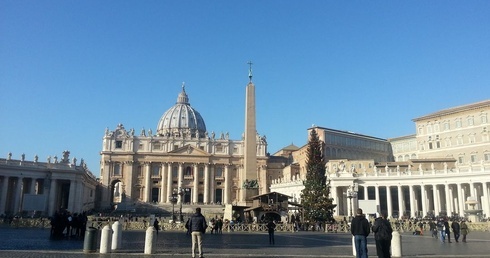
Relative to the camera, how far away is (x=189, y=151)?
8238cm

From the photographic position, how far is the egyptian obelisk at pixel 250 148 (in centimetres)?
3422

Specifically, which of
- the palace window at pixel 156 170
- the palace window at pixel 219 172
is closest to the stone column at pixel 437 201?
the palace window at pixel 219 172

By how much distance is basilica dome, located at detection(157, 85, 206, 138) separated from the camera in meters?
111

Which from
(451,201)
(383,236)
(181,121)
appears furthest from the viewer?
(181,121)

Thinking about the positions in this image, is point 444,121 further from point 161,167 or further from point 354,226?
point 354,226

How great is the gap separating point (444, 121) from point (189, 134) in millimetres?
61321

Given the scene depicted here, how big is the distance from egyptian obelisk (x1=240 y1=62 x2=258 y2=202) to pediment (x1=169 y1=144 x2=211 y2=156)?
47860 millimetres

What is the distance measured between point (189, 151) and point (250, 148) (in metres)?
49.6

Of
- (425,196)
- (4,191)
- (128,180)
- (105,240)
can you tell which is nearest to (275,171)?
(128,180)

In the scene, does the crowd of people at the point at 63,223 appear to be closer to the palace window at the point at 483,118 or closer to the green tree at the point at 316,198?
the green tree at the point at 316,198

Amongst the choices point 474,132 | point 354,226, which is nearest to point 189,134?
point 474,132

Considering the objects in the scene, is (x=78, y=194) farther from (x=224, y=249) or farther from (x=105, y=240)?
(x=105, y=240)

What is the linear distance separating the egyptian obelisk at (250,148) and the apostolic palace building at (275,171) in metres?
0.08

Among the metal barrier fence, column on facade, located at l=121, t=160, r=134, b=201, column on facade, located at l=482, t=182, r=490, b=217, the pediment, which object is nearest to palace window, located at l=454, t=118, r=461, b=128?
column on facade, located at l=482, t=182, r=490, b=217
